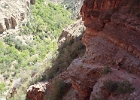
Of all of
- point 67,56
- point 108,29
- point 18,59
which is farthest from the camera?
point 18,59

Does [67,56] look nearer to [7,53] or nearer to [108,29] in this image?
[108,29]

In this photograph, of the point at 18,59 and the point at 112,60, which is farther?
the point at 18,59

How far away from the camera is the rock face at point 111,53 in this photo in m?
8.77

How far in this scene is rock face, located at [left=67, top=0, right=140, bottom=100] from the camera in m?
8.77

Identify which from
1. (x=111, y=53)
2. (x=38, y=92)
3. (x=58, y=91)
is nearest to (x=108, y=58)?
(x=111, y=53)

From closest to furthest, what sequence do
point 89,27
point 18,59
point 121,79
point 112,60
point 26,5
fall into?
point 121,79
point 112,60
point 89,27
point 18,59
point 26,5

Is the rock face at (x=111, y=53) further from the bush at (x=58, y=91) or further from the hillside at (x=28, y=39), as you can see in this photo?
the hillside at (x=28, y=39)

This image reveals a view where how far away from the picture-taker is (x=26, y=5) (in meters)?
53.1

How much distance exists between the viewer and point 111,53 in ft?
34.1

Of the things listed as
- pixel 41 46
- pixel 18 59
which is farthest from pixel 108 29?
pixel 41 46

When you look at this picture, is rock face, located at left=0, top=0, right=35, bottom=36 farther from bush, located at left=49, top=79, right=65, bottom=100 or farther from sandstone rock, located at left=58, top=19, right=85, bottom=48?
bush, located at left=49, top=79, right=65, bottom=100

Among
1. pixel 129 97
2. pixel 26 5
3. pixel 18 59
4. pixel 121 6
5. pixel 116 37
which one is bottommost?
pixel 18 59

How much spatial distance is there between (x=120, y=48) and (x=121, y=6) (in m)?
2.74

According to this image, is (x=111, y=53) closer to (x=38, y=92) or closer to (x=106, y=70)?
(x=106, y=70)
